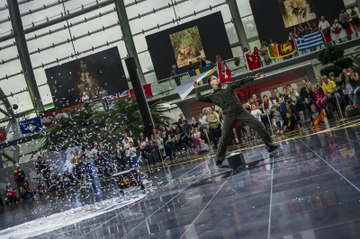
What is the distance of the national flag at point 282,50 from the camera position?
2539 centimetres

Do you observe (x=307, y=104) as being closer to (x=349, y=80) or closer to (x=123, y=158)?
(x=349, y=80)

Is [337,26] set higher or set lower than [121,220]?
higher

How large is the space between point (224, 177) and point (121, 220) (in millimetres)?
2539

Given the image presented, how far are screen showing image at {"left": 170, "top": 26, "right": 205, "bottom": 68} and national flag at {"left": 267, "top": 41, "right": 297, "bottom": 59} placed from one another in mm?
4516

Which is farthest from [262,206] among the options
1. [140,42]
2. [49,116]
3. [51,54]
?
[51,54]

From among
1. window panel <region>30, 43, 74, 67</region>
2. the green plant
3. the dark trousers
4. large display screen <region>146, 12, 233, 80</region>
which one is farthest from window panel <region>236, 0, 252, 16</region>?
the dark trousers

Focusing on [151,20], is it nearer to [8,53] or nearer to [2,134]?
[8,53]

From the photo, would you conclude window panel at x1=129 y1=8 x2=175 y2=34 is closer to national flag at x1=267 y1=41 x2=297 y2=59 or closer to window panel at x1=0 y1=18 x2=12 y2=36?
window panel at x1=0 y1=18 x2=12 y2=36

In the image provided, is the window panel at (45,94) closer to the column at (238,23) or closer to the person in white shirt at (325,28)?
the column at (238,23)

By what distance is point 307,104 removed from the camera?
17266 mm

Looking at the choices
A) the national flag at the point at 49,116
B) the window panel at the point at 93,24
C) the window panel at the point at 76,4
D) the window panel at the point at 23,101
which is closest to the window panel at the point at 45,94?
the window panel at the point at 23,101

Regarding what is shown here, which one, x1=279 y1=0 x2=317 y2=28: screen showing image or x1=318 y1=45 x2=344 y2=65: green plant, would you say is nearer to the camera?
x1=318 y1=45 x2=344 y2=65: green plant

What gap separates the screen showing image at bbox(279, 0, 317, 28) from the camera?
26.6 meters

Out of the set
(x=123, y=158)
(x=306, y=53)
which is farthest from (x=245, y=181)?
(x=306, y=53)
